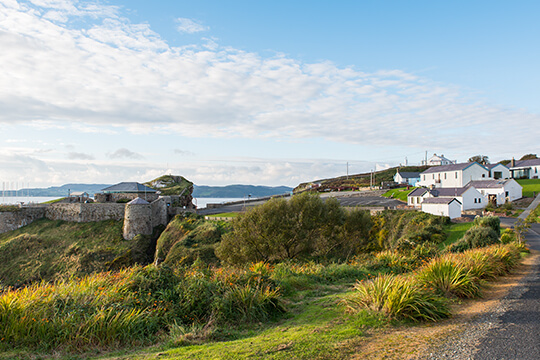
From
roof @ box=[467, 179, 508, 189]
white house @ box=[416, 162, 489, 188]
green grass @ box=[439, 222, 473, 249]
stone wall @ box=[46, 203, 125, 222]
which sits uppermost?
white house @ box=[416, 162, 489, 188]

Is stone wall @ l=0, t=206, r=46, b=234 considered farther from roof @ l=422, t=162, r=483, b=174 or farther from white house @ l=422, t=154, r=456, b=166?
white house @ l=422, t=154, r=456, b=166

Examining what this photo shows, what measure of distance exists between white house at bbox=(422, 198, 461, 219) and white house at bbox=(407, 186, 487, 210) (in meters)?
3.97

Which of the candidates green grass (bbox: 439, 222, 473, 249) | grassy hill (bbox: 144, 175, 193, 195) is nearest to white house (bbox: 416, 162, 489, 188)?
green grass (bbox: 439, 222, 473, 249)

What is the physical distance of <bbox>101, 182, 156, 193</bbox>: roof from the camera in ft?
162

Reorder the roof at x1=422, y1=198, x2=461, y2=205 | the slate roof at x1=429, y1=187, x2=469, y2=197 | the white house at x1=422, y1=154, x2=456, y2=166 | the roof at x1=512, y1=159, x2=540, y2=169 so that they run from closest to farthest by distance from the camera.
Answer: the roof at x1=422, y1=198, x2=461, y2=205, the slate roof at x1=429, y1=187, x2=469, y2=197, the roof at x1=512, y1=159, x2=540, y2=169, the white house at x1=422, y1=154, x2=456, y2=166

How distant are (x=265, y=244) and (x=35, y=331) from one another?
61.3 feet

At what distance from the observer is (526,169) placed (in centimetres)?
6781

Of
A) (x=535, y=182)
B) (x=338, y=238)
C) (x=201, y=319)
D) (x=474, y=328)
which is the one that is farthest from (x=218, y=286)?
(x=535, y=182)

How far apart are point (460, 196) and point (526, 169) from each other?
129 feet

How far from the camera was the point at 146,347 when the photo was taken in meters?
5.88

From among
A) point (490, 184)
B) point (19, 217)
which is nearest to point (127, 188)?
point (19, 217)

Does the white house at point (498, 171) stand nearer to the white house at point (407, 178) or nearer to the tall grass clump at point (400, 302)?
the white house at point (407, 178)

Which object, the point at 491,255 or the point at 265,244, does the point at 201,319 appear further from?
the point at 265,244

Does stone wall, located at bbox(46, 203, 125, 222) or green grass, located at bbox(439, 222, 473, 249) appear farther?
stone wall, located at bbox(46, 203, 125, 222)
